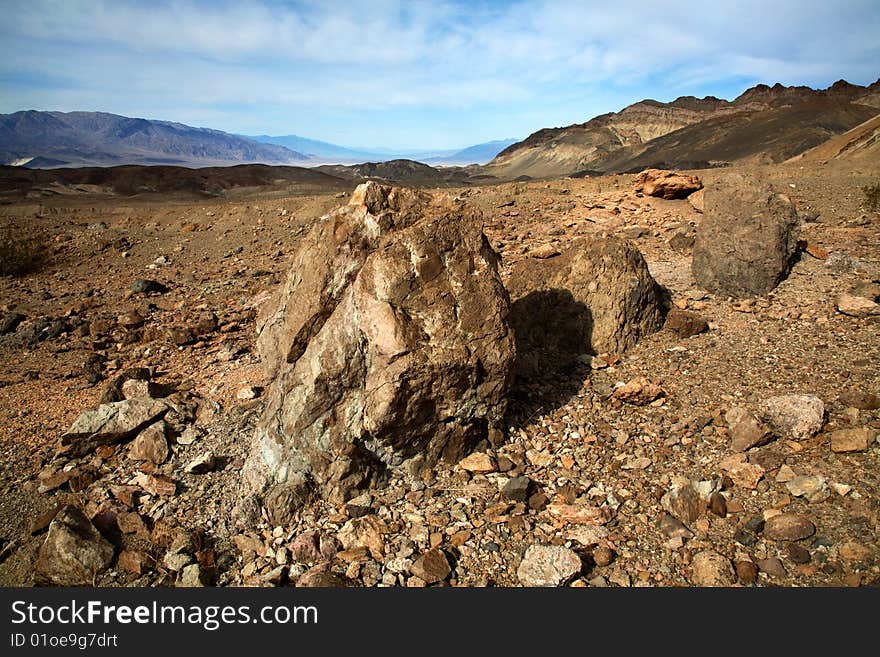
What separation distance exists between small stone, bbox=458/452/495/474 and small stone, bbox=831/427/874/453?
2.38m

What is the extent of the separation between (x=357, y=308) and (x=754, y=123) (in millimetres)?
55856

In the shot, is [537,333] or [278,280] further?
[278,280]

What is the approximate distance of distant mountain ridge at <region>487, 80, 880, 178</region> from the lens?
41.2 m

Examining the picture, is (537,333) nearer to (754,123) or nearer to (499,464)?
(499,464)

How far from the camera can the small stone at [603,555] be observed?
314cm

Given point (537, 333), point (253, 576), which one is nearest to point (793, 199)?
point (537, 333)

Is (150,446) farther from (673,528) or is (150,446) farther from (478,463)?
(673,528)

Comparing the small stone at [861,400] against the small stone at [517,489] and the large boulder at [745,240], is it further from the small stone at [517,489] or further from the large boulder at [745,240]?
the small stone at [517,489]

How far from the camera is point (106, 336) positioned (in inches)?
275

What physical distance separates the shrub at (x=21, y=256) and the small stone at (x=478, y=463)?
10406 mm

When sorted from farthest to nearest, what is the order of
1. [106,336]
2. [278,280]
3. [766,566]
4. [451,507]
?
[278,280], [106,336], [451,507], [766,566]

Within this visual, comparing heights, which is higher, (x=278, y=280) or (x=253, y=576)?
(x=278, y=280)

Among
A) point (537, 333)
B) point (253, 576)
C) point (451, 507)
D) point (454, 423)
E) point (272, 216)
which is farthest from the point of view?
point (272, 216)

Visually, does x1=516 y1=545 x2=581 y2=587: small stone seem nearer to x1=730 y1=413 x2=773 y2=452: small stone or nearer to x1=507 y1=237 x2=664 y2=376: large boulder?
x1=730 y1=413 x2=773 y2=452: small stone
